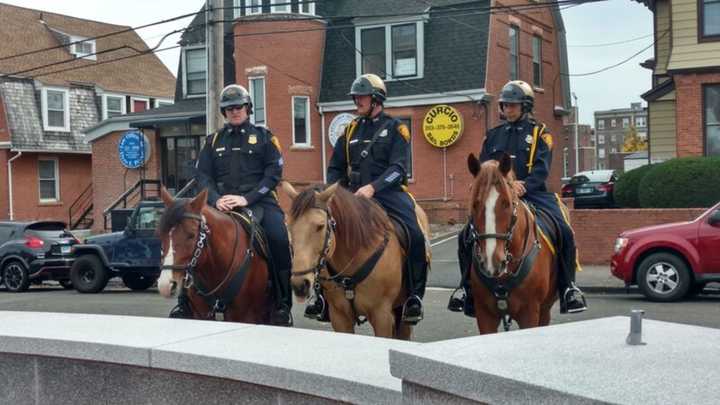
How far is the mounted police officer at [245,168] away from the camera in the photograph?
7898 mm

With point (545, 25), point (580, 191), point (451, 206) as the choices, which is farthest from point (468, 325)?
point (545, 25)

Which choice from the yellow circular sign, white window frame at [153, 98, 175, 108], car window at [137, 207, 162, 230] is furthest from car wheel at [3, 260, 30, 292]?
white window frame at [153, 98, 175, 108]

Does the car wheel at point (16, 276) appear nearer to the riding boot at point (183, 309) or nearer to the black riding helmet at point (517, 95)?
the riding boot at point (183, 309)

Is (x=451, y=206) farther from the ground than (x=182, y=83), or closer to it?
closer to it

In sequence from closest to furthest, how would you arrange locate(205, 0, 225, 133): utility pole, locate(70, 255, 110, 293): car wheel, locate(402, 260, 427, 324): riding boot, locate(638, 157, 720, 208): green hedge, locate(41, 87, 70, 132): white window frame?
locate(402, 260, 427, 324): riding boot < locate(205, 0, 225, 133): utility pole < locate(70, 255, 110, 293): car wheel < locate(638, 157, 720, 208): green hedge < locate(41, 87, 70, 132): white window frame

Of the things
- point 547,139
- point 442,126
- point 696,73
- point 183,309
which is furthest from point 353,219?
point 442,126

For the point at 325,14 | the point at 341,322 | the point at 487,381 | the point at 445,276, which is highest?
the point at 325,14

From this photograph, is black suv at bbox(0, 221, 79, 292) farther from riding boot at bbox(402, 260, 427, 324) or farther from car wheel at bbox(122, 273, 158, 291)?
riding boot at bbox(402, 260, 427, 324)

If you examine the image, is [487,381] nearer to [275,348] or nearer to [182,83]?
[275,348]

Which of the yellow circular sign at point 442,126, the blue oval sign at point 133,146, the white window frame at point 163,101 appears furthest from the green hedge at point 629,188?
the white window frame at point 163,101

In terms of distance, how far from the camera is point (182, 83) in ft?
129

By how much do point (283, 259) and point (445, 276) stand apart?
13.1 m

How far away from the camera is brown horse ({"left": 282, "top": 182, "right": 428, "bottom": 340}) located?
658 cm

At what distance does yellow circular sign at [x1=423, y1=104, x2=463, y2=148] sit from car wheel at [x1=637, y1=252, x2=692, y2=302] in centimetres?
1553
